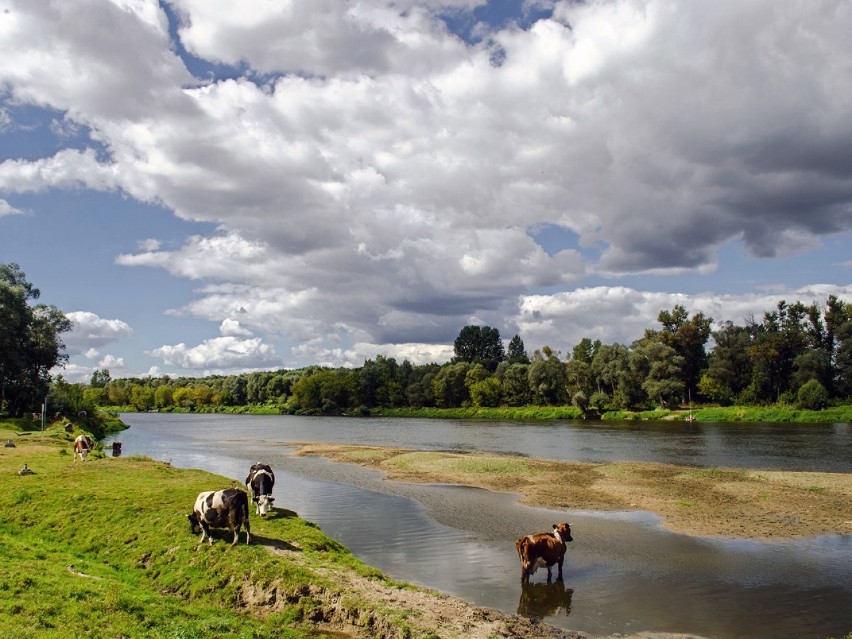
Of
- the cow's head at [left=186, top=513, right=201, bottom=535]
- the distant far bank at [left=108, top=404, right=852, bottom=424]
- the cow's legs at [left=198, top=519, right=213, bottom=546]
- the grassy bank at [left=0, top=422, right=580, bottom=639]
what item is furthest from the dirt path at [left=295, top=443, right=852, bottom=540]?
the distant far bank at [left=108, top=404, right=852, bottom=424]

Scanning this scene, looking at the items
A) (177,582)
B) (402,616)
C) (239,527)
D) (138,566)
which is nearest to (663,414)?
(239,527)

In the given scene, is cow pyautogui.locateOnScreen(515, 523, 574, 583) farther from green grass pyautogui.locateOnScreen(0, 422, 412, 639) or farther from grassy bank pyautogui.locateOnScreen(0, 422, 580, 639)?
Result: green grass pyautogui.locateOnScreen(0, 422, 412, 639)

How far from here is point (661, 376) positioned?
107 m

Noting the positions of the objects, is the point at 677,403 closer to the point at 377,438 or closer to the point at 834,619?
the point at 377,438

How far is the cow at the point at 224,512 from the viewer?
54.7 ft

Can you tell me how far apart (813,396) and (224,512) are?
9616 centimetres

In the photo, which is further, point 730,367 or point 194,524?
point 730,367

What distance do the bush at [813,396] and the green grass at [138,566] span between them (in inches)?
3629

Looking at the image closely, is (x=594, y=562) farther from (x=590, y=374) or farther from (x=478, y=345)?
(x=478, y=345)

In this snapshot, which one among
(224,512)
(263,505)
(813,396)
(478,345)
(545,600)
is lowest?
(545,600)

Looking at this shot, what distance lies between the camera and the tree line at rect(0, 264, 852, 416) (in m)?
64.7

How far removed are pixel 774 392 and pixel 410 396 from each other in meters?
78.1

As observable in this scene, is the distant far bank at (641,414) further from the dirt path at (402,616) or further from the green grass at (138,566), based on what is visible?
the green grass at (138,566)

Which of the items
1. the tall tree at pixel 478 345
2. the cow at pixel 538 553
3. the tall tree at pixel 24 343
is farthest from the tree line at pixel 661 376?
the cow at pixel 538 553
